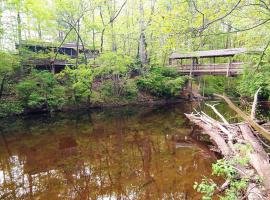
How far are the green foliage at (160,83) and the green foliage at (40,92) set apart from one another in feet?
25.6

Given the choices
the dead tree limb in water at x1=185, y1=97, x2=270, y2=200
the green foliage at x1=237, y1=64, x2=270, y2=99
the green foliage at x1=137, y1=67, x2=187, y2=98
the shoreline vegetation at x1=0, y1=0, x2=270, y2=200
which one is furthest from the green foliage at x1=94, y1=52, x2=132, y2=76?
the green foliage at x1=237, y1=64, x2=270, y2=99

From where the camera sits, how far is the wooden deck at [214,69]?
69.4 feet

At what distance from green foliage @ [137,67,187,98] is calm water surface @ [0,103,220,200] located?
9.05m

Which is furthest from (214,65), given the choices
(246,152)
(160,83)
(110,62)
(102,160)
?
(246,152)

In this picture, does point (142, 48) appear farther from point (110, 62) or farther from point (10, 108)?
point (10, 108)

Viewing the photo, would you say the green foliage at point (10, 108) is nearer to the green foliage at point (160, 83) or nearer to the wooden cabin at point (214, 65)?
the green foliage at point (160, 83)

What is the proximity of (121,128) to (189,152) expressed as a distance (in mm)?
5177

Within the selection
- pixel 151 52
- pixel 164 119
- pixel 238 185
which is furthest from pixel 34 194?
pixel 151 52

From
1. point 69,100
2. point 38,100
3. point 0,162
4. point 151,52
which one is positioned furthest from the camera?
point 151,52

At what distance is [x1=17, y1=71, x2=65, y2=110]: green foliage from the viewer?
16.7 meters

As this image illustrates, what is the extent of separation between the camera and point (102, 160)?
8.32m

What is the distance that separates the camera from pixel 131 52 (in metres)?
26.8

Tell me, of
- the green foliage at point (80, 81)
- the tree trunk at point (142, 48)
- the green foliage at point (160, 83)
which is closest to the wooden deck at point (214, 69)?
the green foliage at point (160, 83)

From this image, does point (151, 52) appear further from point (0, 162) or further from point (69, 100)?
point (0, 162)
